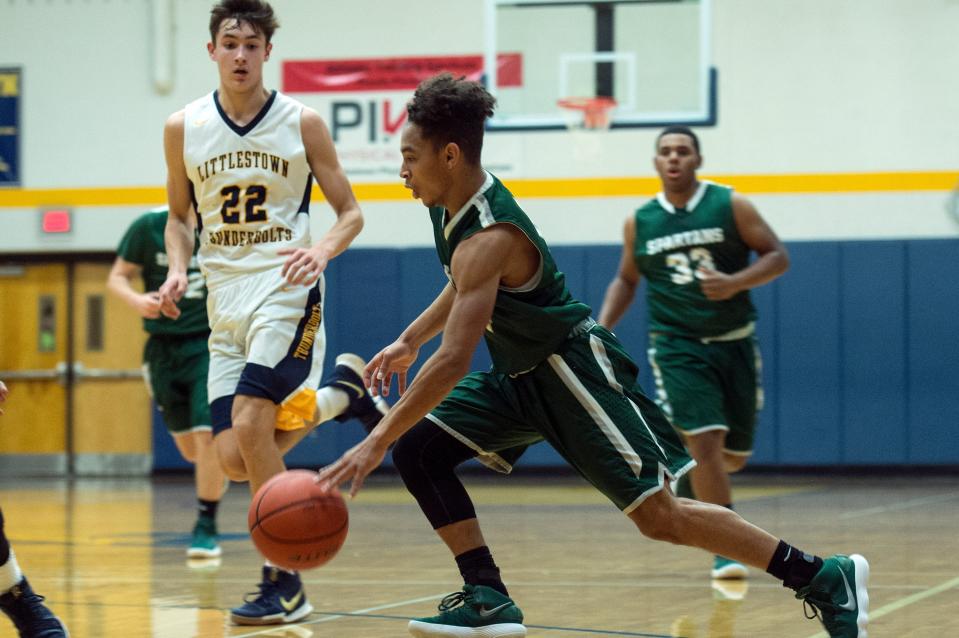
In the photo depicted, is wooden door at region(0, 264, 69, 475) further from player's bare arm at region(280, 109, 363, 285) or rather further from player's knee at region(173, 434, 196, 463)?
player's bare arm at region(280, 109, 363, 285)

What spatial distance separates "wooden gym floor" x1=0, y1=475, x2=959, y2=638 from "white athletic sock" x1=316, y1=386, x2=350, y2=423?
2.42ft

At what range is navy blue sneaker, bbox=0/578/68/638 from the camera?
3.76m

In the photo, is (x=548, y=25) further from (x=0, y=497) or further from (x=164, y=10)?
(x=0, y=497)

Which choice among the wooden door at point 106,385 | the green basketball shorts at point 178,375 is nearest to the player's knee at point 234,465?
the green basketball shorts at point 178,375

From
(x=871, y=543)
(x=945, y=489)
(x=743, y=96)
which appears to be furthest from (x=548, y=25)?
(x=871, y=543)

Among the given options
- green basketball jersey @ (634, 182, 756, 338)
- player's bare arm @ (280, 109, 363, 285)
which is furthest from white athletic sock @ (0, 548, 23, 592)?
green basketball jersey @ (634, 182, 756, 338)

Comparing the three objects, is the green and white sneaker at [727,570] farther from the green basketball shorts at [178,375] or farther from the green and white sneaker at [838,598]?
the green basketball shorts at [178,375]

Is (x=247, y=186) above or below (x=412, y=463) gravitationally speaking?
above

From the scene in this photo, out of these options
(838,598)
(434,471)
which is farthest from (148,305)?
(838,598)

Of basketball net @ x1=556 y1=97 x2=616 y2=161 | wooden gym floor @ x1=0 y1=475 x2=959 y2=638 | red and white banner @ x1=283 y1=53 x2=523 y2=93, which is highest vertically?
red and white banner @ x1=283 y1=53 x2=523 y2=93

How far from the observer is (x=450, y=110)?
372cm

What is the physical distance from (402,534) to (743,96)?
6.55 m

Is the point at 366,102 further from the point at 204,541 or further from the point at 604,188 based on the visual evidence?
the point at 204,541

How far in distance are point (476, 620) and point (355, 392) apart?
2055 mm
